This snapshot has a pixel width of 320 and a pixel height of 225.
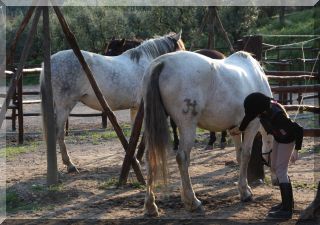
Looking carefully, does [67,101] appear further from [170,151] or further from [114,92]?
[170,151]

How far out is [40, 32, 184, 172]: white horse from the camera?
309 inches

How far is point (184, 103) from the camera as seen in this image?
17.6 ft

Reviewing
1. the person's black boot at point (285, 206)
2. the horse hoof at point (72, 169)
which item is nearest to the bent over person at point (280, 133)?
the person's black boot at point (285, 206)

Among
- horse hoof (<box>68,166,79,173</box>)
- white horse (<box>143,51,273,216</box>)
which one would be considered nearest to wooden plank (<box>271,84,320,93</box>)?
white horse (<box>143,51,273,216</box>)

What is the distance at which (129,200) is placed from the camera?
19.8ft

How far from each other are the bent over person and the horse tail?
772 millimetres

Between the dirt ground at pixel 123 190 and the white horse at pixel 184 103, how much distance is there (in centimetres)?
15

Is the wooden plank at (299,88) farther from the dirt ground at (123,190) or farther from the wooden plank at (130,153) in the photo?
the wooden plank at (130,153)

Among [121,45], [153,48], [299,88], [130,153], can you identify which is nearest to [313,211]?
[299,88]

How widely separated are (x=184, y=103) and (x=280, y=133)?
0.93 metres

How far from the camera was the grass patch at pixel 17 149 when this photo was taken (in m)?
9.35

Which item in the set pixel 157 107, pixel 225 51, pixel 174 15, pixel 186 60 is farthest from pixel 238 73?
pixel 174 15

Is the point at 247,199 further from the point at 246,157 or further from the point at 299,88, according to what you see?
the point at 299,88

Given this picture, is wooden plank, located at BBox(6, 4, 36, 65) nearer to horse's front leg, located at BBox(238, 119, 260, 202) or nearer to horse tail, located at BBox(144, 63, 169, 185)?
horse tail, located at BBox(144, 63, 169, 185)
